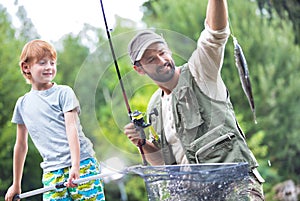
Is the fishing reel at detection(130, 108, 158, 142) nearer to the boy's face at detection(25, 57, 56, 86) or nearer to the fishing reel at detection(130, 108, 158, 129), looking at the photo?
the fishing reel at detection(130, 108, 158, 129)

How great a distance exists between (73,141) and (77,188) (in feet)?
0.61

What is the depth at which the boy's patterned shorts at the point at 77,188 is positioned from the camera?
6.75 ft

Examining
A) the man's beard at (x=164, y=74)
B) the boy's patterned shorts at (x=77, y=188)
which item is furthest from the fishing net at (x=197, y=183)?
the boy's patterned shorts at (x=77, y=188)

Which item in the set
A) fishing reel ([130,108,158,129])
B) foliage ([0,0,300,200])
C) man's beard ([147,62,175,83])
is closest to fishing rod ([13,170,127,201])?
fishing reel ([130,108,158,129])

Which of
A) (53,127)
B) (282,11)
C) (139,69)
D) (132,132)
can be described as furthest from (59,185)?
(282,11)

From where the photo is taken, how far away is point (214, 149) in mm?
1796

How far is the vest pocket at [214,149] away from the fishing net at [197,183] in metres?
0.13

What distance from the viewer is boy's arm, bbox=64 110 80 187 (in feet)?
6.36

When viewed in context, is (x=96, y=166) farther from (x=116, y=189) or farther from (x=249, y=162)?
(x=116, y=189)

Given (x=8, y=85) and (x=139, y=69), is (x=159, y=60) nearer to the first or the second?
(x=139, y=69)

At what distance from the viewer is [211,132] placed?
5.88 ft

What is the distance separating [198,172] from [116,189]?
144 inches

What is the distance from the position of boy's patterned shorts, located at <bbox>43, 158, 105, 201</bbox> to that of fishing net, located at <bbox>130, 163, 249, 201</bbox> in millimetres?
439

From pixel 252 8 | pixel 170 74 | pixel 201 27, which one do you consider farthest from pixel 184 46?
pixel 252 8
